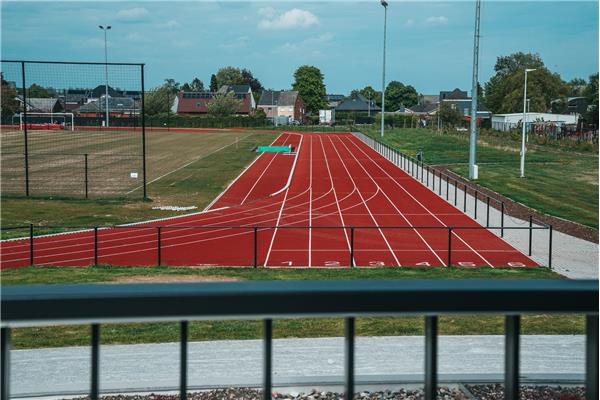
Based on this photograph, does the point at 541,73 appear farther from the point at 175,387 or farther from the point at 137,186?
the point at 175,387

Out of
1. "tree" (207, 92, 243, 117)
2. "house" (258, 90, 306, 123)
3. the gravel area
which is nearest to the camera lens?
the gravel area

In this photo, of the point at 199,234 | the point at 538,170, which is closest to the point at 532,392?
the point at 199,234

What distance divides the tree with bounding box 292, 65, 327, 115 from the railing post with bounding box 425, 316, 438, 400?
160 metres

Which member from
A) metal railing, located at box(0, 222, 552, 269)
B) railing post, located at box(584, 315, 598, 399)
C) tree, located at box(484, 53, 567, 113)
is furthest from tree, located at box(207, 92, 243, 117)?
railing post, located at box(584, 315, 598, 399)

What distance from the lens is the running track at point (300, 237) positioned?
20.0 metres

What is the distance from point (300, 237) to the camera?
77.7 ft

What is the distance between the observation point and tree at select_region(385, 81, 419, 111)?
19375 cm

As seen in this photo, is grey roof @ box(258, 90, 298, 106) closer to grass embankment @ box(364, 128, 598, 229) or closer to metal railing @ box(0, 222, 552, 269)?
grass embankment @ box(364, 128, 598, 229)

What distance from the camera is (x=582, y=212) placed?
30.0 m

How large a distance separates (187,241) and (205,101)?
123 m

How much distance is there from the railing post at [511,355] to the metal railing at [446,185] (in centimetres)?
1762

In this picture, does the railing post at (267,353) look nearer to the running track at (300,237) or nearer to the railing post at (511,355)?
the railing post at (511,355)

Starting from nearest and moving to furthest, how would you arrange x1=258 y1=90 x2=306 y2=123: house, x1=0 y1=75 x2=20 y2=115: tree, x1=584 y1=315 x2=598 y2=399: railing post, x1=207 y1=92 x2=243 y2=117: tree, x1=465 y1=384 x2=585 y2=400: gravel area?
x1=584 y1=315 x2=598 y2=399: railing post < x1=465 y1=384 x2=585 y2=400: gravel area < x1=0 y1=75 x2=20 y2=115: tree < x1=207 y1=92 x2=243 y2=117: tree < x1=258 y1=90 x2=306 y2=123: house

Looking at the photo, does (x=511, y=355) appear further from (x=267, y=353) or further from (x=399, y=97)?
(x=399, y=97)
